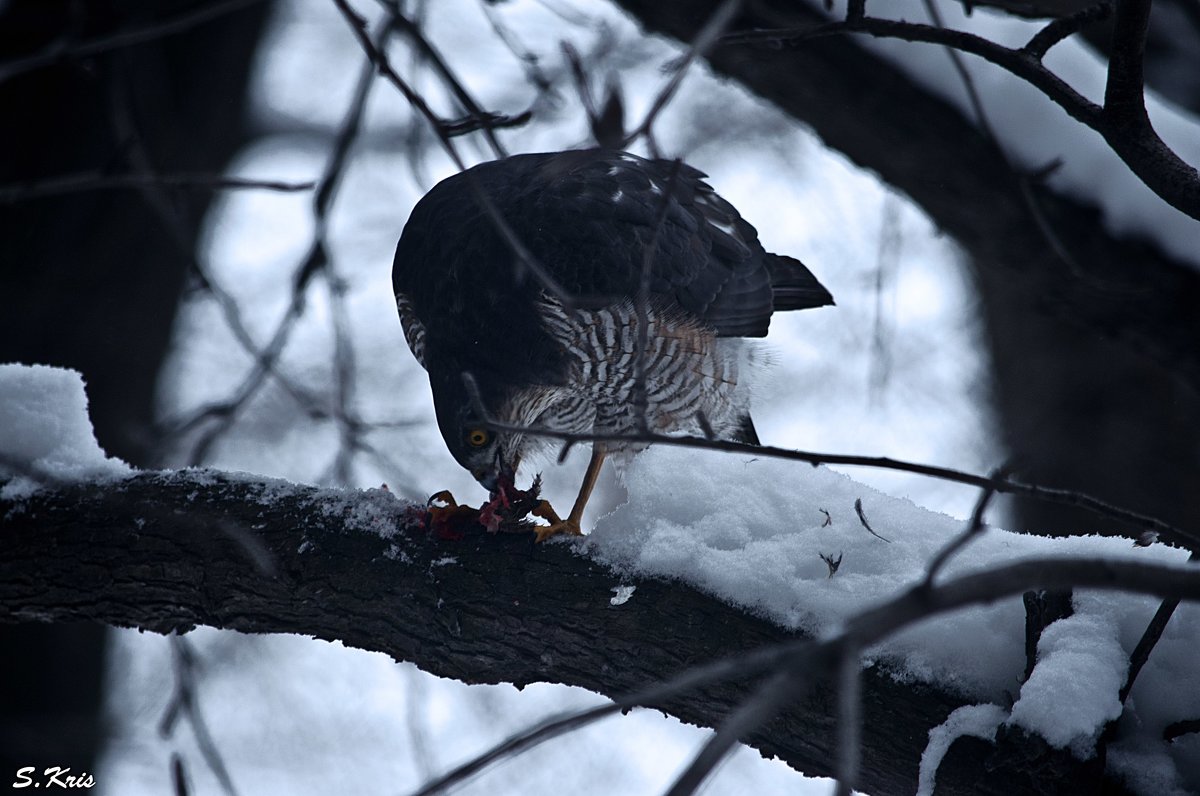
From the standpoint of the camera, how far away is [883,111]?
12.4ft

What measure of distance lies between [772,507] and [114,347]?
404cm

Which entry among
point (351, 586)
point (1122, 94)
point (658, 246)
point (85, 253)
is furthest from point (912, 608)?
point (85, 253)

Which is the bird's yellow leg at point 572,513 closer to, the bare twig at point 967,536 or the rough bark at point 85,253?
the bare twig at point 967,536

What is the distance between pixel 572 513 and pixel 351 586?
1.00 meters

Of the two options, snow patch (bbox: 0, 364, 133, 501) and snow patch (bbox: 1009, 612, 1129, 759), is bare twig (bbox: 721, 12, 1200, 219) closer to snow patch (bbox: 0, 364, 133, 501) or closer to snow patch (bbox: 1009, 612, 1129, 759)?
snow patch (bbox: 1009, 612, 1129, 759)

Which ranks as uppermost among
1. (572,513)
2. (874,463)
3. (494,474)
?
(494,474)

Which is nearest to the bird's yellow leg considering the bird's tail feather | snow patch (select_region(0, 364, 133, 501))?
the bird's tail feather

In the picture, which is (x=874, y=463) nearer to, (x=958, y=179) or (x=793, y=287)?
(x=958, y=179)

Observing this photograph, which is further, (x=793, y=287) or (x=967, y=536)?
(x=793, y=287)

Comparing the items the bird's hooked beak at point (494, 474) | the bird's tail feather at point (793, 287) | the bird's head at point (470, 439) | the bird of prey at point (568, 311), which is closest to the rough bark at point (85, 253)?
the bird of prey at point (568, 311)

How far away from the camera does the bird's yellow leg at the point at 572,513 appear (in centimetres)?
283

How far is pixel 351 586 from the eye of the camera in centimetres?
252

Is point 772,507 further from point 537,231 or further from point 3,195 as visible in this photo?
point 3,195

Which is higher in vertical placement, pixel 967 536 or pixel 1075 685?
pixel 1075 685
